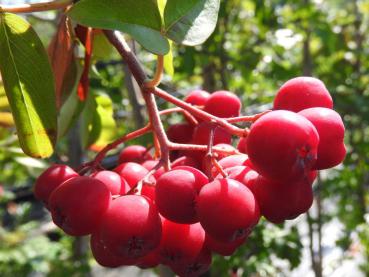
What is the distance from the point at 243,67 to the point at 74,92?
3.67 feet

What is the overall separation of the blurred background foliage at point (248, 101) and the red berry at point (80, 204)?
32 cm

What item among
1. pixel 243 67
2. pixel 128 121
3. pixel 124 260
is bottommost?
pixel 128 121

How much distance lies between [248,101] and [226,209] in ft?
5.93

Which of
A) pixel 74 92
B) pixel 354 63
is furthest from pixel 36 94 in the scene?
pixel 354 63

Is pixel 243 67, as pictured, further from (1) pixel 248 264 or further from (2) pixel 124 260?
(2) pixel 124 260

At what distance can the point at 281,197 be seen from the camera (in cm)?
62

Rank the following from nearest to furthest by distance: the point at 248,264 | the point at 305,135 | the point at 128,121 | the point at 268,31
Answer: the point at 305,135, the point at 248,264, the point at 268,31, the point at 128,121

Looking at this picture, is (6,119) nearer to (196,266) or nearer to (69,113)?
(69,113)

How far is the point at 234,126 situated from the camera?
0.71 meters

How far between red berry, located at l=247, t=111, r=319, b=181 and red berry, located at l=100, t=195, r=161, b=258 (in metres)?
0.16

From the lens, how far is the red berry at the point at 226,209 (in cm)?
60

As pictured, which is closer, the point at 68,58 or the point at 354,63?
the point at 68,58

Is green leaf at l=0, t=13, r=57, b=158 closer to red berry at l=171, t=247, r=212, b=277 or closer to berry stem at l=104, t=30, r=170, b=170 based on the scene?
berry stem at l=104, t=30, r=170, b=170

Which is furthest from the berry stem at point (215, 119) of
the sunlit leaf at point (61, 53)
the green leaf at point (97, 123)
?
the green leaf at point (97, 123)
